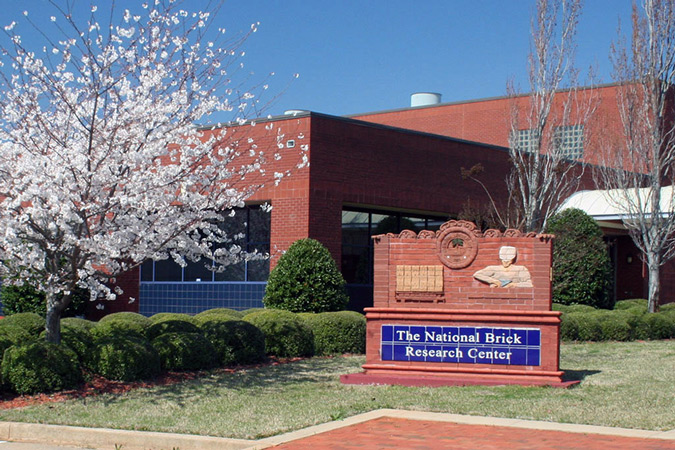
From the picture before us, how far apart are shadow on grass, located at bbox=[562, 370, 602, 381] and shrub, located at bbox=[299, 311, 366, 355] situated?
474cm

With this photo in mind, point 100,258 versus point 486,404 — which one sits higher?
point 100,258

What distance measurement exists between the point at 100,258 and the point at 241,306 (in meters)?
11.0

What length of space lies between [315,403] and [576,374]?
4.85 metres

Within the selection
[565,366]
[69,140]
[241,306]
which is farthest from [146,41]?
[241,306]

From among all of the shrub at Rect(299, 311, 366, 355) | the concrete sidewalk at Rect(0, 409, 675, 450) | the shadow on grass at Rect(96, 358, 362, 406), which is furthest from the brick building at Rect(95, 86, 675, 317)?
the concrete sidewalk at Rect(0, 409, 675, 450)

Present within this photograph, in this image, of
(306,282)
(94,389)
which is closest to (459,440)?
(94,389)

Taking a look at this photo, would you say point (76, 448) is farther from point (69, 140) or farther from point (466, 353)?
point (466, 353)

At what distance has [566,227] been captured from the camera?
81.4ft

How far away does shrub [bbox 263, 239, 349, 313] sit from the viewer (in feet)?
65.9

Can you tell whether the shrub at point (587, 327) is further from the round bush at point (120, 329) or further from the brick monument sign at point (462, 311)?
the round bush at point (120, 329)

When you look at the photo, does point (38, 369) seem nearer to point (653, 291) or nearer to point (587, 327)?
point (587, 327)

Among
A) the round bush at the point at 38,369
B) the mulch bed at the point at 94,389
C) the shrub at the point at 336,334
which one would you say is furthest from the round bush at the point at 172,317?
the round bush at the point at 38,369

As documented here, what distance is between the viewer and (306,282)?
20203 millimetres

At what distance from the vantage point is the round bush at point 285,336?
649 inches
